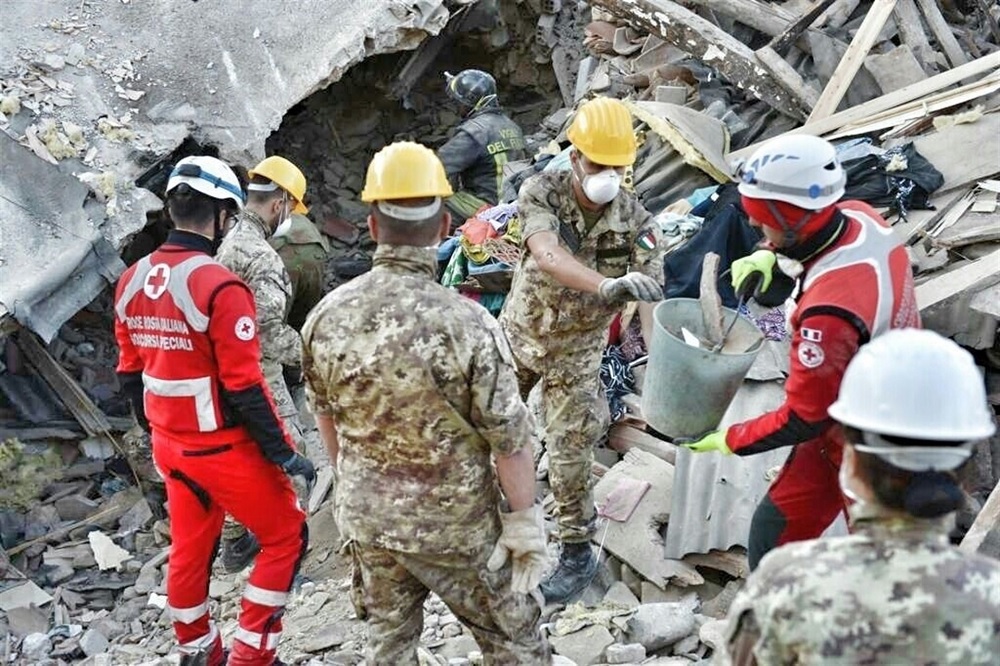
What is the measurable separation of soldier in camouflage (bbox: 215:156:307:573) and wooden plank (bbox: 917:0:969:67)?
5336 mm

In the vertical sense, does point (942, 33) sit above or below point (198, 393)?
below

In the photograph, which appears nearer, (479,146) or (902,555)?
(902,555)

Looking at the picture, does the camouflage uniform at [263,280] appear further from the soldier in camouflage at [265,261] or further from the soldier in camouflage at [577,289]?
the soldier in camouflage at [577,289]

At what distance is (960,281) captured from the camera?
5461mm

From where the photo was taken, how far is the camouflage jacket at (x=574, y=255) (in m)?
4.50

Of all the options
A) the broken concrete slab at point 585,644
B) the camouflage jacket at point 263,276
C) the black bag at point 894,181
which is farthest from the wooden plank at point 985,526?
the camouflage jacket at point 263,276

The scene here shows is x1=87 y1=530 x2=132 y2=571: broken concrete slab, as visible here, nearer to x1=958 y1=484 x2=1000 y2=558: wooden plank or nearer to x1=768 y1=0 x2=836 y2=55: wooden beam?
x1=958 y1=484 x2=1000 y2=558: wooden plank

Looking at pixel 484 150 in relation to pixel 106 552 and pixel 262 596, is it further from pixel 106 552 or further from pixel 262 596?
pixel 262 596

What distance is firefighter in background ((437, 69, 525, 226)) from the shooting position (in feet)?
26.5

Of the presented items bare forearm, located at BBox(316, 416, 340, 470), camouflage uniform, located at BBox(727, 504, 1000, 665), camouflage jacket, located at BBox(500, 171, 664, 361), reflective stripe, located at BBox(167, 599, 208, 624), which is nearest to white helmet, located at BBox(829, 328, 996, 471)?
camouflage uniform, located at BBox(727, 504, 1000, 665)

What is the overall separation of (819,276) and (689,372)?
68cm

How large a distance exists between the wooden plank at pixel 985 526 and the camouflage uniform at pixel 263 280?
3.36m

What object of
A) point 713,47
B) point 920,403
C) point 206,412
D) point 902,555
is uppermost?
point 920,403

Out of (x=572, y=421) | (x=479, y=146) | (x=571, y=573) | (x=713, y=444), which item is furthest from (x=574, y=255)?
(x=479, y=146)
